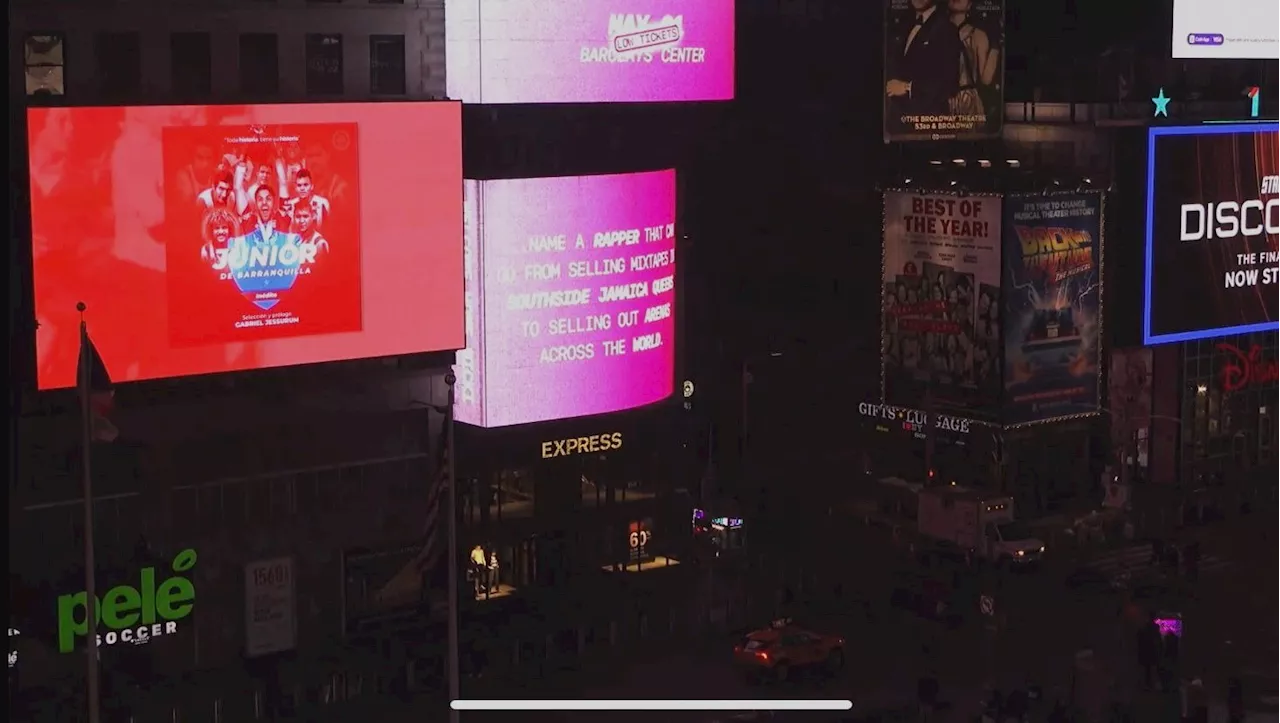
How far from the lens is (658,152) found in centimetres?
6425

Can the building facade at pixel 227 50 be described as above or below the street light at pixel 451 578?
above

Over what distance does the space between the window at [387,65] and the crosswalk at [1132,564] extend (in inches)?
1104

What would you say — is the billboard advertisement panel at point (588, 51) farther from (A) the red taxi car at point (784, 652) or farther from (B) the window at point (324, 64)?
(A) the red taxi car at point (784, 652)

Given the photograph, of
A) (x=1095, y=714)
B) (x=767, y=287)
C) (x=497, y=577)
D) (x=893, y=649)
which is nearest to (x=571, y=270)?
(x=497, y=577)

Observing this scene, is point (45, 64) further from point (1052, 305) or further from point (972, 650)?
point (1052, 305)

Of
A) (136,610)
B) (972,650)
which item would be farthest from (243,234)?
(972,650)

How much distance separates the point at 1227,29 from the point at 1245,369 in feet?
47.2

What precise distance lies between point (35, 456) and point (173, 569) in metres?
5.01

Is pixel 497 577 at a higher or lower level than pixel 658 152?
lower

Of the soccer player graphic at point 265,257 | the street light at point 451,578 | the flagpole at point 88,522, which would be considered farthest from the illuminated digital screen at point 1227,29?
the flagpole at point 88,522

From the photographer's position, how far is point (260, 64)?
53625 mm

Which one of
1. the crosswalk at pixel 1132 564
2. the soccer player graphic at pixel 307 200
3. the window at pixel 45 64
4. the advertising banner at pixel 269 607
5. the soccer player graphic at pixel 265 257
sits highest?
the window at pixel 45 64

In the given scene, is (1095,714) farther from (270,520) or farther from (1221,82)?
(1221,82)

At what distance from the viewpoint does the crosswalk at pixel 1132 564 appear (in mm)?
65750
